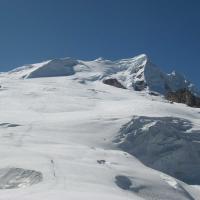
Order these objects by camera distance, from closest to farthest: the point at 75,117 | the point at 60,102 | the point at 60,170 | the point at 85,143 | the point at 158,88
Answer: the point at 60,170, the point at 85,143, the point at 75,117, the point at 60,102, the point at 158,88

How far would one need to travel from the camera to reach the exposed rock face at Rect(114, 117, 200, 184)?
2369cm

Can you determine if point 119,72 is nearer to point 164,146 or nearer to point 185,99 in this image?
point 185,99

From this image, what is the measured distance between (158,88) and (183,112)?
73.9 m

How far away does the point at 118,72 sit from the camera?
109 m

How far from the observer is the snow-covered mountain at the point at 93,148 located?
1457 cm

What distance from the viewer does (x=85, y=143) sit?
2253cm

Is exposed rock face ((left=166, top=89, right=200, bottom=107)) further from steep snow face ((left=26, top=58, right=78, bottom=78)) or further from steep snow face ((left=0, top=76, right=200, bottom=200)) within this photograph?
steep snow face ((left=26, top=58, right=78, bottom=78))

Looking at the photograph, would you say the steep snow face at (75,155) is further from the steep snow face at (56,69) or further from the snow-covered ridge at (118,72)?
the steep snow face at (56,69)

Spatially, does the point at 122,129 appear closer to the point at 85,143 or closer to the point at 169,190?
the point at 85,143

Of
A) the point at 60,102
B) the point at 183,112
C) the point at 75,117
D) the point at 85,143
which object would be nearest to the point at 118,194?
the point at 85,143

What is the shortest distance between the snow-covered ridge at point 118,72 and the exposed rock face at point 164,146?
63147 mm

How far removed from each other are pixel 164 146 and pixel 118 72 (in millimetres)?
85341

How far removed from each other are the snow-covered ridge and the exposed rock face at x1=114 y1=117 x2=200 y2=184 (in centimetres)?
6315

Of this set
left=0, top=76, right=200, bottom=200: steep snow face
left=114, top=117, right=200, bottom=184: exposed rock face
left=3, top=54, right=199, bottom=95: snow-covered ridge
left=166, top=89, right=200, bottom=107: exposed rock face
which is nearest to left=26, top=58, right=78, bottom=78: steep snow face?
left=3, top=54, right=199, bottom=95: snow-covered ridge
